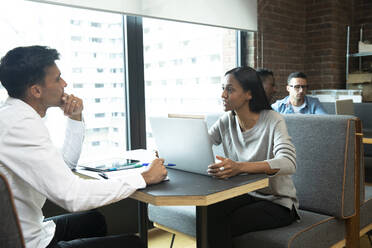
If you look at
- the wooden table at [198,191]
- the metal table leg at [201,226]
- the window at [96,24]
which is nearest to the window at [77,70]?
the window at [96,24]

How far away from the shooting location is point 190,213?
204 centimetres

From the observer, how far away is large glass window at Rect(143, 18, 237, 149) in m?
3.07

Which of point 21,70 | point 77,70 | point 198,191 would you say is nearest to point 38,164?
point 21,70

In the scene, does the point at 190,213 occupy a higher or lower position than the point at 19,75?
lower

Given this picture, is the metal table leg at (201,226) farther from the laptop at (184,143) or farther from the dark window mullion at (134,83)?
the dark window mullion at (134,83)

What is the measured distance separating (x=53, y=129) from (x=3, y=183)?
5.19 ft

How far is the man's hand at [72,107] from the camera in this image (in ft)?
5.62

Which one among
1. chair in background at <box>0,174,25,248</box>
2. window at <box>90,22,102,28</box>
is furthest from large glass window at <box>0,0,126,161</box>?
chair in background at <box>0,174,25,248</box>

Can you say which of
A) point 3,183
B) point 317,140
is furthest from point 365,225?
point 3,183

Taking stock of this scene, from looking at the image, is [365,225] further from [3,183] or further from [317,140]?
[3,183]

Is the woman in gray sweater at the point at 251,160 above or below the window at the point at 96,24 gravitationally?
below

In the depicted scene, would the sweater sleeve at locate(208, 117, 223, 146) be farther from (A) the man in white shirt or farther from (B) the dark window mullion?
(B) the dark window mullion

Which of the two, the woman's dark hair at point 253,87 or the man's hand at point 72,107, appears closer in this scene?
the man's hand at point 72,107

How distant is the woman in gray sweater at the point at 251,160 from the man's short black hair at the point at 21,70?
28.9 inches
